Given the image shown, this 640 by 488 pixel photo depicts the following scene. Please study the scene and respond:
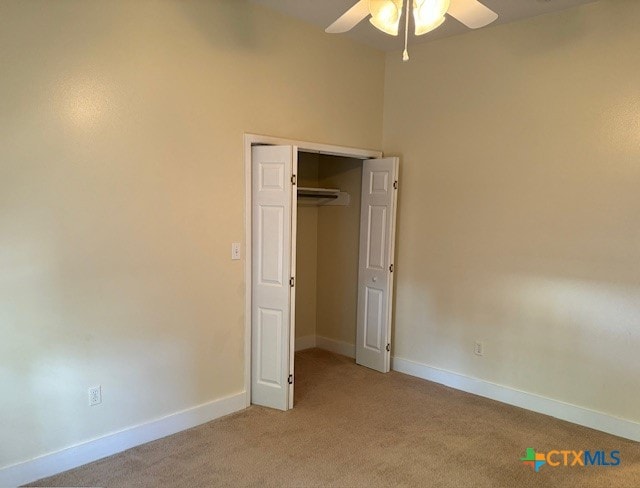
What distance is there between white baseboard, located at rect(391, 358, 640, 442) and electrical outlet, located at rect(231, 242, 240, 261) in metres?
2.02

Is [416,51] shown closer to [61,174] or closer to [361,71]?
[361,71]

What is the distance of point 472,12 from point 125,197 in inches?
86.7

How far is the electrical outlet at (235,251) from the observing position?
3.36 meters

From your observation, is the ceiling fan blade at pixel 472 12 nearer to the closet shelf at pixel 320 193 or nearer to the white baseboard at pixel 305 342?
the closet shelf at pixel 320 193

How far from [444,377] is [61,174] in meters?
3.43

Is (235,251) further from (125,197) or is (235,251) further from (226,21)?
(226,21)

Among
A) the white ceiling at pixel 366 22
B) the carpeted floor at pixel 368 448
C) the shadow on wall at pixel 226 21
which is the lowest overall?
the carpeted floor at pixel 368 448

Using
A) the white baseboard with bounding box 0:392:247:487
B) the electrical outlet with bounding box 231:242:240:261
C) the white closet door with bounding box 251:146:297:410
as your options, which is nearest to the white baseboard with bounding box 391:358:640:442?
the white closet door with bounding box 251:146:297:410

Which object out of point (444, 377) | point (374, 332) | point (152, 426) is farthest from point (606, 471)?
point (152, 426)

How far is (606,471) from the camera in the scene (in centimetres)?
273

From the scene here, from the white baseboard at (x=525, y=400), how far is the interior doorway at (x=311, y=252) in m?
0.34

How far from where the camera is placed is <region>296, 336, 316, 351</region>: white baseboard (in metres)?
4.96

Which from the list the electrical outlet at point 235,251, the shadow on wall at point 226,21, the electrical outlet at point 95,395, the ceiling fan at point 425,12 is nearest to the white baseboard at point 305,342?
the electrical outlet at point 235,251

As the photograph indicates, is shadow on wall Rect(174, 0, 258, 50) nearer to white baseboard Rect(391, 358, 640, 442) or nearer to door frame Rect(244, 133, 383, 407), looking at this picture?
door frame Rect(244, 133, 383, 407)
